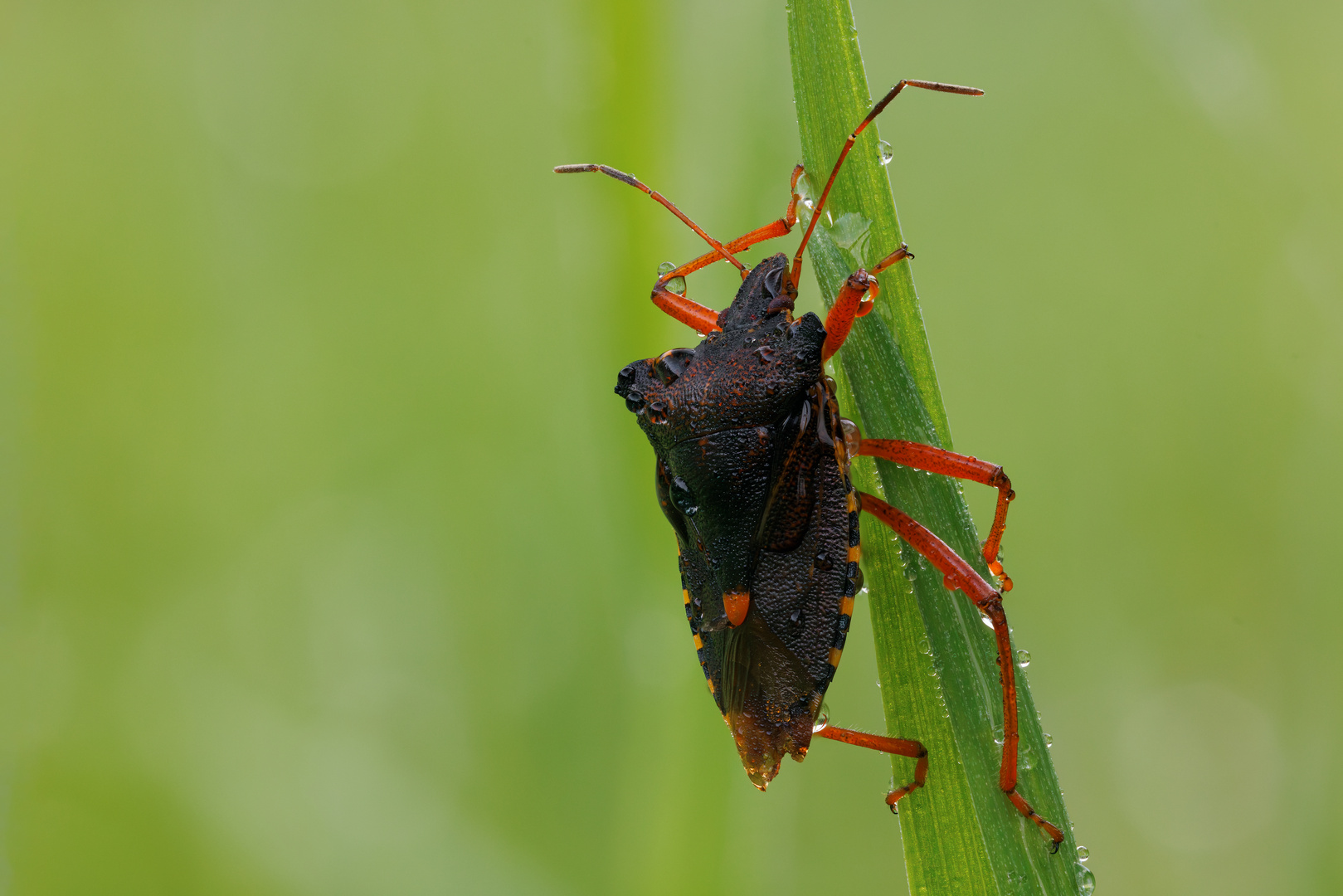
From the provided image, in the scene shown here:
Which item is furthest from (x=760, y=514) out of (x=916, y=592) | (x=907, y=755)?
(x=907, y=755)

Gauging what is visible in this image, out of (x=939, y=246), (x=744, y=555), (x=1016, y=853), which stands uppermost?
(x=939, y=246)

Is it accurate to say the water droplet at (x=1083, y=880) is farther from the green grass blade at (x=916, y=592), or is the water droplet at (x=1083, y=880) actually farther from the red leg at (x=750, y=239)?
the red leg at (x=750, y=239)

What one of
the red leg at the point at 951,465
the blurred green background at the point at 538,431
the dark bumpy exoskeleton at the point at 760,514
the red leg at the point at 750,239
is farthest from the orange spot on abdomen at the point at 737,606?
the red leg at the point at 750,239

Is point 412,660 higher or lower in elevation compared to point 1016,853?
lower

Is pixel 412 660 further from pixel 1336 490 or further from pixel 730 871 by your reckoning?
pixel 1336 490

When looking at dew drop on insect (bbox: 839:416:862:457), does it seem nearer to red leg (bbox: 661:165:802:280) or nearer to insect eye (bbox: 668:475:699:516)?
insect eye (bbox: 668:475:699:516)

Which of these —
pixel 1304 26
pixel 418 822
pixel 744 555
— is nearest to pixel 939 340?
pixel 744 555

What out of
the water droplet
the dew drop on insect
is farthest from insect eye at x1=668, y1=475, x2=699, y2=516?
the water droplet
